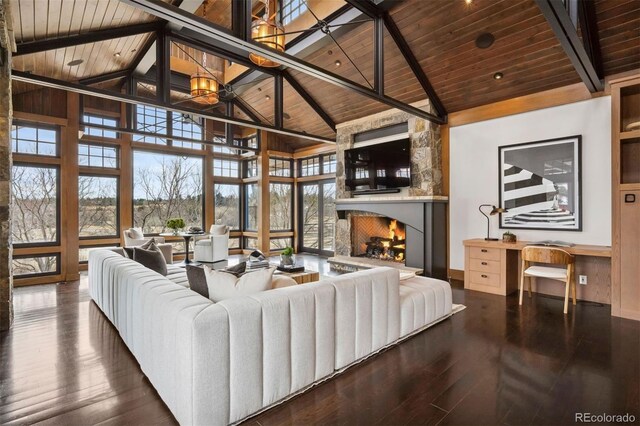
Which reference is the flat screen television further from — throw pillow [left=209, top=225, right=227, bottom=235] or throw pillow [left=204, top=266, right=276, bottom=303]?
throw pillow [left=204, top=266, right=276, bottom=303]

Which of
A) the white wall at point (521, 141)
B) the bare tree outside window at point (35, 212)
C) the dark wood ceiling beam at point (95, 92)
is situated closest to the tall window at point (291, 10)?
the dark wood ceiling beam at point (95, 92)

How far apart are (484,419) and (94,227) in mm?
7786

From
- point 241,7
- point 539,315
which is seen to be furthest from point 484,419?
point 241,7

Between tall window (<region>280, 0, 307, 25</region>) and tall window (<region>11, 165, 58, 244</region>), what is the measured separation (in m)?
5.10

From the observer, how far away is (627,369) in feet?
8.42

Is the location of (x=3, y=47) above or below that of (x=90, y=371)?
above

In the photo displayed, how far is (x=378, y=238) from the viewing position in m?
7.03

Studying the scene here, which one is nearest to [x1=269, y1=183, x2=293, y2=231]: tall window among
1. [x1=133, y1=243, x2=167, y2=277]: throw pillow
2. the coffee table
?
the coffee table

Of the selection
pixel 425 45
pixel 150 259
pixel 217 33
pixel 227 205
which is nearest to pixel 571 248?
pixel 425 45

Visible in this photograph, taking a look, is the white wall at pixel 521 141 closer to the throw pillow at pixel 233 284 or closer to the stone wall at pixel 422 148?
the stone wall at pixel 422 148

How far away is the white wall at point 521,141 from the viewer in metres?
4.27

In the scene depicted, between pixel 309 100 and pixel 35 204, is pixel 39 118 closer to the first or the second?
pixel 35 204

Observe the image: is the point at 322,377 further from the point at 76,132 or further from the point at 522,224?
the point at 76,132

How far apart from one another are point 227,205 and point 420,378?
25.5ft
